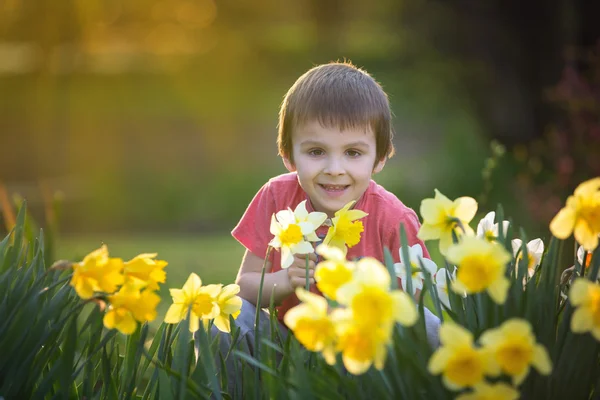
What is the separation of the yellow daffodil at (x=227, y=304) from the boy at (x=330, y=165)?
0.29 metres

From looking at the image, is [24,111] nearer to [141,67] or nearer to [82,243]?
[141,67]

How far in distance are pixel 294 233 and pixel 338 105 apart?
596mm

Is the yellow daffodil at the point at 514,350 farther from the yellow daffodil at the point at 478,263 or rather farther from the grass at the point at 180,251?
the grass at the point at 180,251

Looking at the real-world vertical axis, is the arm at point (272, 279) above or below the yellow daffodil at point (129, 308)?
below

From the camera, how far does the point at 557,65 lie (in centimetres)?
644

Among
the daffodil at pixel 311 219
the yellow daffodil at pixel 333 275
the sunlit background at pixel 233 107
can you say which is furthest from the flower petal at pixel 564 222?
the sunlit background at pixel 233 107

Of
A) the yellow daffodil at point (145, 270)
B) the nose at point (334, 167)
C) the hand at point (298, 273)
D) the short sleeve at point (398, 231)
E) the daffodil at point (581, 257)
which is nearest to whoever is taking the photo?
the yellow daffodil at point (145, 270)

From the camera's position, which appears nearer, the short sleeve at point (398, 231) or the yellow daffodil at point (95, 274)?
the yellow daffodil at point (95, 274)

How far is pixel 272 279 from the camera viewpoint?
2111mm

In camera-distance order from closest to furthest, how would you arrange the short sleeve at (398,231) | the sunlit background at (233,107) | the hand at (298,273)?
1. the hand at (298,273)
2. the short sleeve at (398,231)
3. the sunlit background at (233,107)

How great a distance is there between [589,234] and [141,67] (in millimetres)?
13944

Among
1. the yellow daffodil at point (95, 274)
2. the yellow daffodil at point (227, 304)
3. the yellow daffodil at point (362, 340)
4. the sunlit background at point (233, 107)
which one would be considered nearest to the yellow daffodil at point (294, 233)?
the yellow daffodil at point (227, 304)

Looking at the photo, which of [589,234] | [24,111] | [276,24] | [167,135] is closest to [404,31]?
[167,135]

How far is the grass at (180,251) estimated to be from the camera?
5.09m
